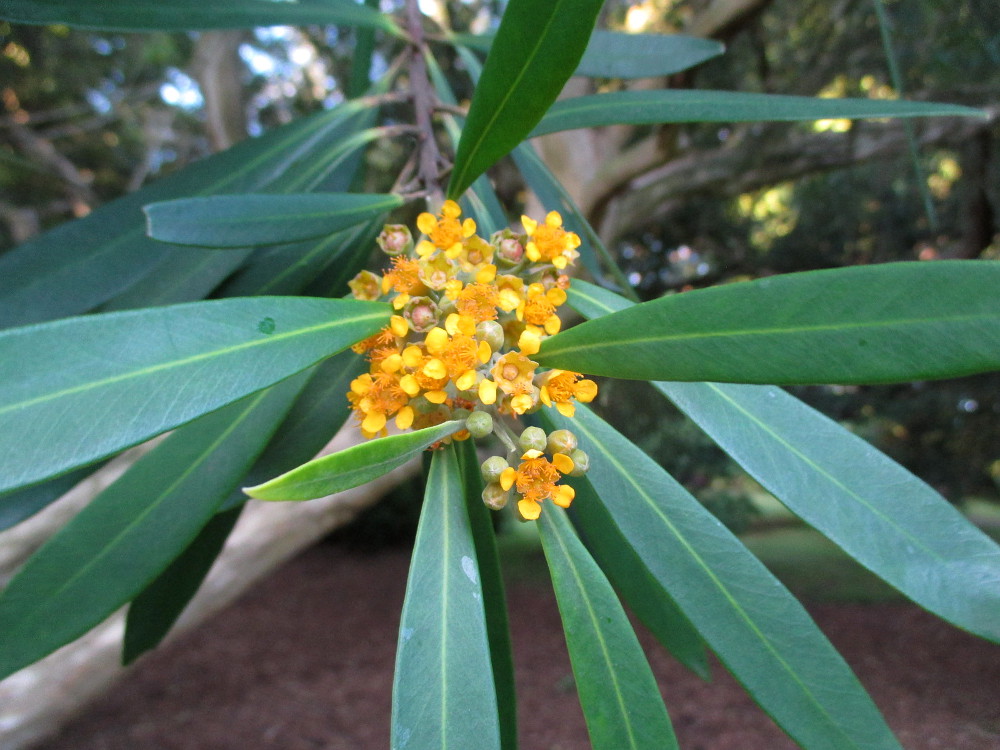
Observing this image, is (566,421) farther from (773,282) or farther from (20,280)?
(20,280)

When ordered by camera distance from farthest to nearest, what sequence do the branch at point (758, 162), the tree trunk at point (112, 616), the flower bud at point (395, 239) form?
the branch at point (758, 162)
the tree trunk at point (112, 616)
the flower bud at point (395, 239)

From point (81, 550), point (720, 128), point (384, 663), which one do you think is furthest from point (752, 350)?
point (384, 663)

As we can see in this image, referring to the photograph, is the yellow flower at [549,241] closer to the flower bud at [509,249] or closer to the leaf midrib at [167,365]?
the flower bud at [509,249]

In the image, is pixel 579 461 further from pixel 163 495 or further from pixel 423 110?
pixel 423 110

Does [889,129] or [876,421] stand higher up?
[889,129]

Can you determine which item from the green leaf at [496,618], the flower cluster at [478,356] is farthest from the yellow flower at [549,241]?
the green leaf at [496,618]

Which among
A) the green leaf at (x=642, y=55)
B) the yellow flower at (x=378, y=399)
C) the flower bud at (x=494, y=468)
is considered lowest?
the flower bud at (x=494, y=468)
